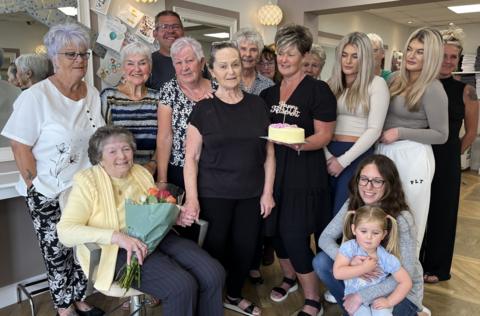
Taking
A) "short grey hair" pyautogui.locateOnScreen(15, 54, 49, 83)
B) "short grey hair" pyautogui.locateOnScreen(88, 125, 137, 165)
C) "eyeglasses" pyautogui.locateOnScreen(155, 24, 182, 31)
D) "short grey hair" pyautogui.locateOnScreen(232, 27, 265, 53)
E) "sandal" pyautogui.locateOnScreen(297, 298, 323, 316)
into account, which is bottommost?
"sandal" pyautogui.locateOnScreen(297, 298, 323, 316)

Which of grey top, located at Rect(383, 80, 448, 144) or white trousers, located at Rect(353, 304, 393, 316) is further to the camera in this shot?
grey top, located at Rect(383, 80, 448, 144)

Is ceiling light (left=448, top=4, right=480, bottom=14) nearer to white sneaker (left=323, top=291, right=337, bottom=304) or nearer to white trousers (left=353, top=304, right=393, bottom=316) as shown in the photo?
white sneaker (left=323, top=291, right=337, bottom=304)

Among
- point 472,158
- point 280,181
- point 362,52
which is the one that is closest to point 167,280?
point 280,181

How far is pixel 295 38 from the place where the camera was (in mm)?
1948

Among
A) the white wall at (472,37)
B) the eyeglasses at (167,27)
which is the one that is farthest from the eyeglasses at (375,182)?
the white wall at (472,37)

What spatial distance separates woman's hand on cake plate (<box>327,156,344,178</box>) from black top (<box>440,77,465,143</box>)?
2.67 feet

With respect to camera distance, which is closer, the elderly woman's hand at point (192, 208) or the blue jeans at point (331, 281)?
the blue jeans at point (331, 281)

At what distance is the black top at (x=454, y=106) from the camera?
2.42 metres

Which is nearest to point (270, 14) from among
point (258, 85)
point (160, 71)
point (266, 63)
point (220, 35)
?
point (220, 35)

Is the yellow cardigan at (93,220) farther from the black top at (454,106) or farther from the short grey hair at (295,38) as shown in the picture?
the black top at (454,106)

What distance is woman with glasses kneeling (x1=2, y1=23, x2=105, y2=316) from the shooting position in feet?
6.05

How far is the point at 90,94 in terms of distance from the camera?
2.07 m

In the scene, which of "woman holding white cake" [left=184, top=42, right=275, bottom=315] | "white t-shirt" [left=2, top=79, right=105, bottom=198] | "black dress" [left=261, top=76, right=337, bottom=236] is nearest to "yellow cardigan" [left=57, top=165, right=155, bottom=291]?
"white t-shirt" [left=2, top=79, right=105, bottom=198]

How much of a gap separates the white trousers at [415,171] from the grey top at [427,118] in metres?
0.05
